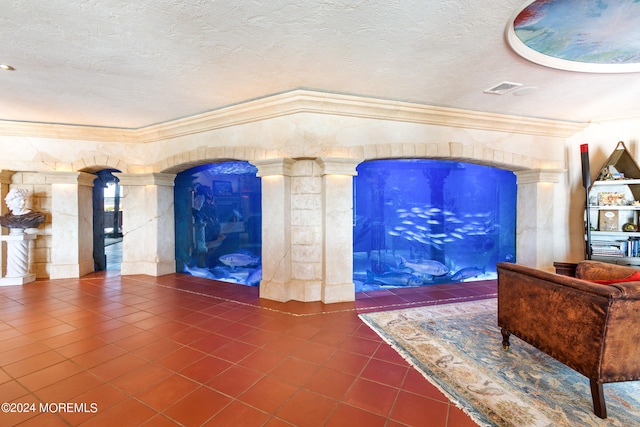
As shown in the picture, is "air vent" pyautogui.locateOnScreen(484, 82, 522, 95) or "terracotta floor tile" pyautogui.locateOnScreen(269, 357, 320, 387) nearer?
"terracotta floor tile" pyautogui.locateOnScreen(269, 357, 320, 387)

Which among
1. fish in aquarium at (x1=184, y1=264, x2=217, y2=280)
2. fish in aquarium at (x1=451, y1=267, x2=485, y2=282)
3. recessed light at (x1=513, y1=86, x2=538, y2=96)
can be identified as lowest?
fish in aquarium at (x1=451, y1=267, x2=485, y2=282)

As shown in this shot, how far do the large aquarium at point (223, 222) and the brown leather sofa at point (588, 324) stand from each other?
17.4ft

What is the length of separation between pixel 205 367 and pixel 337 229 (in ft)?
7.81

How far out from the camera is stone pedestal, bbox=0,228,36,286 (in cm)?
513

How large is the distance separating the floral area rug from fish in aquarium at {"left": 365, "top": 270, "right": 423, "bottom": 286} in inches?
119

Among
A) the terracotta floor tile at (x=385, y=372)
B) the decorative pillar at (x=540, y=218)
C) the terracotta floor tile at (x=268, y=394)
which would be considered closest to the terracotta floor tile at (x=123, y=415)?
the terracotta floor tile at (x=268, y=394)

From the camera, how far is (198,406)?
6.47 feet

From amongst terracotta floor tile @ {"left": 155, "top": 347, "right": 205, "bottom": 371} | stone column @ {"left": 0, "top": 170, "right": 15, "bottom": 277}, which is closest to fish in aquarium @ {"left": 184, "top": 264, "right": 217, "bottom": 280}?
stone column @ {"left": 0, "top": 170, "right": 15, "bottom": 277}

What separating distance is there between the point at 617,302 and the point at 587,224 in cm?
393

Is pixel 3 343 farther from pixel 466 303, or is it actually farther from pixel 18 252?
pixel 466 303

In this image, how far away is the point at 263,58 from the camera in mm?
3006

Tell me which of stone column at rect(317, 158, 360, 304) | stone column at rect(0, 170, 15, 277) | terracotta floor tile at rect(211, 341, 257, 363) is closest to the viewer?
terracotta floor tile at rect(211, 341, 257, 363)

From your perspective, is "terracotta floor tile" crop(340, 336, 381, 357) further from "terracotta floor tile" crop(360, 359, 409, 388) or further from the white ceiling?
the white ceiling

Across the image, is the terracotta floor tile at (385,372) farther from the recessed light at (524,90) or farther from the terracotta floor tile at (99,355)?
the recessed light at (524,90)
